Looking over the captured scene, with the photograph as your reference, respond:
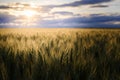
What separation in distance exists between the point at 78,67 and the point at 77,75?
0.13 metres

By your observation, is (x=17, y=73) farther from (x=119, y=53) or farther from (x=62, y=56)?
(x=119, y=53)

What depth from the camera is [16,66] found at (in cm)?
181

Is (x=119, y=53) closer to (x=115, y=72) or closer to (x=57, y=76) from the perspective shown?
(x=115, y=72)

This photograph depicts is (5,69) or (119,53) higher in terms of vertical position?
(5,69)

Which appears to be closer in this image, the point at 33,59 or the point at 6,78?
the point at 6,78

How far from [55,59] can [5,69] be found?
13.4 inches

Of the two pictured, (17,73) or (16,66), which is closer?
(17,73)

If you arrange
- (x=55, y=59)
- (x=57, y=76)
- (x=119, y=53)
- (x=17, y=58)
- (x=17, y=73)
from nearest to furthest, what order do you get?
(x=57, y=76) → (x=17, y=73) → (x=55, y=59) → (x=17, y=58) → (x=119, y=53)

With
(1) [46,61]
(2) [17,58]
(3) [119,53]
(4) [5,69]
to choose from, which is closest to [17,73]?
(4) [5,69]

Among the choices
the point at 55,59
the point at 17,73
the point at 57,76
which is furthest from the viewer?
the point at 55,59

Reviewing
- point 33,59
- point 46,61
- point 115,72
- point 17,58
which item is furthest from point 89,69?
point 17,58

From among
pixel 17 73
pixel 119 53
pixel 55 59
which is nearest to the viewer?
pixel 17 73

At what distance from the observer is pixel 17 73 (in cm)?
167

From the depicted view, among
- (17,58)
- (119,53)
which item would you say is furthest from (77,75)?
(119,53)
